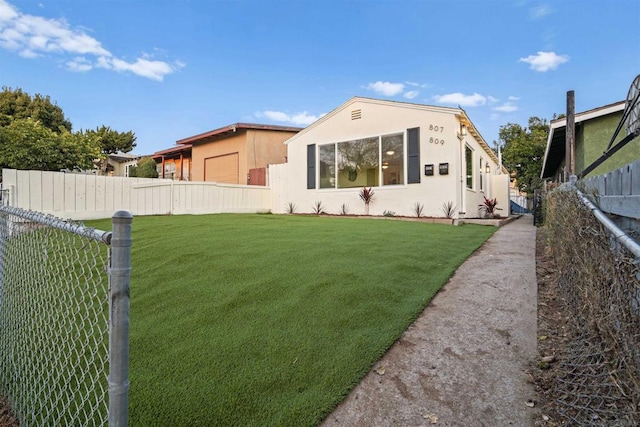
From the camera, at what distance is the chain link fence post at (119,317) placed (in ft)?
3.34

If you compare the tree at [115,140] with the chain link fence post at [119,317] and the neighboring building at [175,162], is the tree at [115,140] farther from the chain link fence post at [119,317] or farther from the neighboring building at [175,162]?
the chain link fence post at [119,317]

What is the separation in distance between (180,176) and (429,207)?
1599 centimetres

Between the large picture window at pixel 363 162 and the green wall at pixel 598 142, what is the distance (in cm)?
515

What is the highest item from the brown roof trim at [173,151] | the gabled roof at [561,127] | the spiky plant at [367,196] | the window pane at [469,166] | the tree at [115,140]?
the tree at [115,140]

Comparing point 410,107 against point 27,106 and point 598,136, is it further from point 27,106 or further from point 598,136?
point 27,106

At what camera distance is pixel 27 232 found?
2.59m

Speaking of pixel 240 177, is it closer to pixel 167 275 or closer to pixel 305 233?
pixel 305 233

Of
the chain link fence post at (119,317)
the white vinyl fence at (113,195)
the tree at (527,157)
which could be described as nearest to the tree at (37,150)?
the white vinyl fence at (113,195)

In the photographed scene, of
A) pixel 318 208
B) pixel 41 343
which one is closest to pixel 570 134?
pixel 318 208

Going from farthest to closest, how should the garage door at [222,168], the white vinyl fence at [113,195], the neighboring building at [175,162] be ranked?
the neighboring building at [175,162], the garage door at [222,168], the white vinyl fence at [113,195]

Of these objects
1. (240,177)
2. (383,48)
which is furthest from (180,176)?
(383,48)

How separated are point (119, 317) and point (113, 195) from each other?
30.8ft

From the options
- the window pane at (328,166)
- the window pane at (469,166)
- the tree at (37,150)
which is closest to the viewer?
the window pane at (469,166)

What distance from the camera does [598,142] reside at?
9406mm
